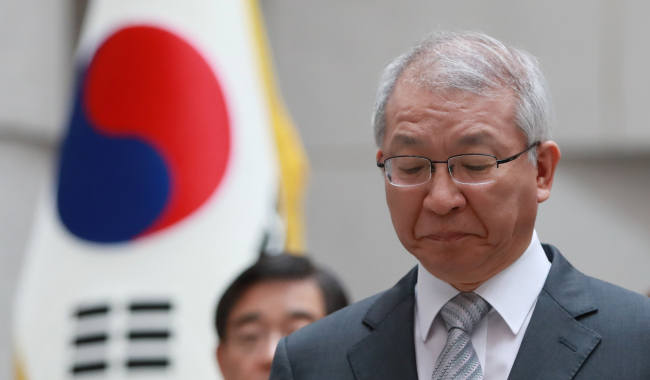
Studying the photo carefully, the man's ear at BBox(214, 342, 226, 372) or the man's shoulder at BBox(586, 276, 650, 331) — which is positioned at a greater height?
the man's ear at BBox(214, 342, 226, 372)

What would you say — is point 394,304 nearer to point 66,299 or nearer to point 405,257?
point 66,299

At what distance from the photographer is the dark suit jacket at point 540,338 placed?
3.59ft

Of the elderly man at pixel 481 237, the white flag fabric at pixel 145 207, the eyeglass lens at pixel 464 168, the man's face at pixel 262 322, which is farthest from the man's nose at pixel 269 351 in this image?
the eyeglass lens at pixel 464 168

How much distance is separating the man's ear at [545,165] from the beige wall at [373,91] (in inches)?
167

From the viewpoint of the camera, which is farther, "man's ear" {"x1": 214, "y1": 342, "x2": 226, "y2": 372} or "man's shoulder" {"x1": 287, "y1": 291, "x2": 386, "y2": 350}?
"man's ear" {"x1": 214, "y1": 342, "x2": 226, "y2": 372}

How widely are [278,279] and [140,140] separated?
0.96 meters

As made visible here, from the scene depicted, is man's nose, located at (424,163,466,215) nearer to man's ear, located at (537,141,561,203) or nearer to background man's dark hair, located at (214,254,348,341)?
man's ear, located at (537,141,561,203)

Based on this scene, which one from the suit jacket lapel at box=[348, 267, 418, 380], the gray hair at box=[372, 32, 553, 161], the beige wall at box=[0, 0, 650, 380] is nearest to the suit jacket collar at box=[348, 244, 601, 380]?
the suit jacket lapel at box=[348, 267, 418, 380]

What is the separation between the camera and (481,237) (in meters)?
1.13

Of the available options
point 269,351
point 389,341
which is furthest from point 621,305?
point 269,351

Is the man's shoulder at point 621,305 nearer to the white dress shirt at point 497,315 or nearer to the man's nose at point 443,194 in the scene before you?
the white dress shirt at point 497,315

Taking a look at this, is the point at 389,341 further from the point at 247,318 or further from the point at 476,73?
the point at 247,318

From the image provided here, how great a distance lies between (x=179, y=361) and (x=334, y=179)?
10.2ft

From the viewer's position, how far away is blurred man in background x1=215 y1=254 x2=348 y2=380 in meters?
2.20
